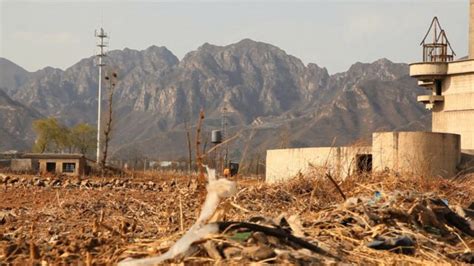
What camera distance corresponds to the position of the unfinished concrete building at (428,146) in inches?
821

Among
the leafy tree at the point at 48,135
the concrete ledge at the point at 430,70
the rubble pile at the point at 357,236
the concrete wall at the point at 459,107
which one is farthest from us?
the leafy tree at the point at 48,135

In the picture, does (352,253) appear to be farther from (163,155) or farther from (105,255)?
(163,155)

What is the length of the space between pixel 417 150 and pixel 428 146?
41cm

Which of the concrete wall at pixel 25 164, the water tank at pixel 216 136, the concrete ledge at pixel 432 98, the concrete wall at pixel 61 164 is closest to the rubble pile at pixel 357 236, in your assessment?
the water tank at pixel 216 136

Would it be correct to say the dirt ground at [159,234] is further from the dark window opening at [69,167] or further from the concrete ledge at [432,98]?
the dark window opening at [69,167]

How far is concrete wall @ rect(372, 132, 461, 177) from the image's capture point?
2133cm

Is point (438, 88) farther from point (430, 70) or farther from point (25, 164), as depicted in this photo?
point (25, 164)

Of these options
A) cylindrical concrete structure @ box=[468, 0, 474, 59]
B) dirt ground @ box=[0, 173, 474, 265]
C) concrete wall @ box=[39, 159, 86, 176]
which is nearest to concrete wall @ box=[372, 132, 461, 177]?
dirt ground @ box=[0, 173, 474, 265]

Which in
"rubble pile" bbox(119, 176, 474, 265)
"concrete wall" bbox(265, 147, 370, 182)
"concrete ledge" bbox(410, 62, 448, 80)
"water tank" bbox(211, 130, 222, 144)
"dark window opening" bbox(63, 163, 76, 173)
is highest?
"concrete ledge" bbox(410, 62, 448, 80)

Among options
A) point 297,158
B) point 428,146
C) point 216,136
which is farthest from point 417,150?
point 216,136

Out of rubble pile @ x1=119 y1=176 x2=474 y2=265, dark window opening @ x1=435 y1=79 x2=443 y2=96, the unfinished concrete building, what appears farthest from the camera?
dark window opening @ x1=435 y1=79 x2=443 y2=96

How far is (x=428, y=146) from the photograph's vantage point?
21.9m

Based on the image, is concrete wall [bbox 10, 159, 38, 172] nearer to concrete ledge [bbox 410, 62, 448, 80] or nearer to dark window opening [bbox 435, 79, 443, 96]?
concrete ledge [bbox 410, 62, 448, 80]

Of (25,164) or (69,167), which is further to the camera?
(25,164)
